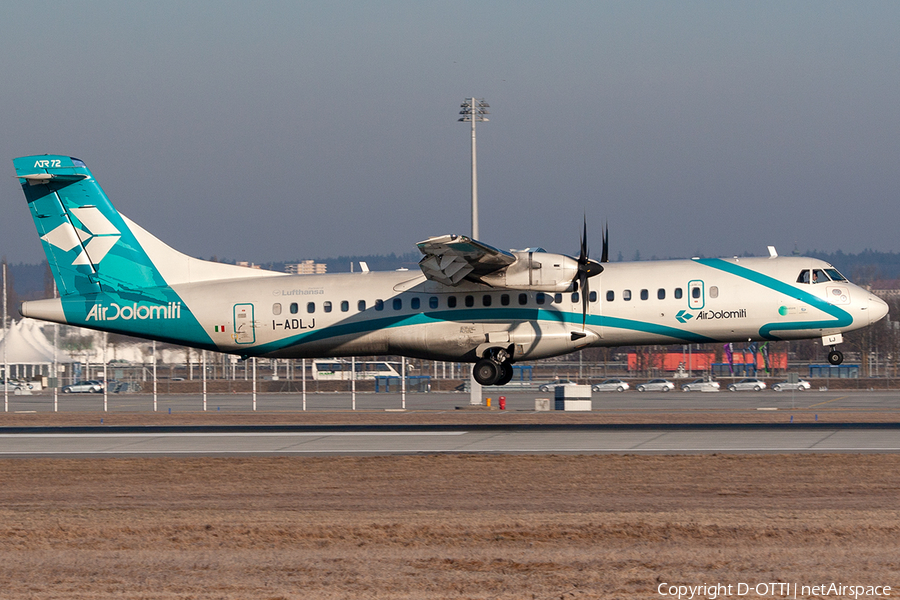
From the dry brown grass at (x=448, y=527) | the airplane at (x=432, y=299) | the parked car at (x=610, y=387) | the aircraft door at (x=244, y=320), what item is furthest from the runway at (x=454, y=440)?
the parked car at (x=610, y=387)

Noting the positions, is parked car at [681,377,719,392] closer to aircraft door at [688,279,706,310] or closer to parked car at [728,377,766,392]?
parked car at [728,377,766,392]

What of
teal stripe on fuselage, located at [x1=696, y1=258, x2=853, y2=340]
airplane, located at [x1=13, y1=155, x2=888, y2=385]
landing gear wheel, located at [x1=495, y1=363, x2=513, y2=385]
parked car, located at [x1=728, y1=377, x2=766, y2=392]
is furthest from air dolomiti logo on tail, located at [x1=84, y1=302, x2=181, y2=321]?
parked car, located at [x1=728, y1=377, x2=766, y2=392]

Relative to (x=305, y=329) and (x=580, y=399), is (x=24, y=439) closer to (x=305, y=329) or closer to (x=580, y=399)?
(x=305, y=329)

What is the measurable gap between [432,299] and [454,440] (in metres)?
5.36

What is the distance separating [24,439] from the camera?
3064 cm

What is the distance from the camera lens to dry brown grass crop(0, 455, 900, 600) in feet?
40.5

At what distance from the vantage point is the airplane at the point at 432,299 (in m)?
30.2

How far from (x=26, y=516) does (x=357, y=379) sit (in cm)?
6941

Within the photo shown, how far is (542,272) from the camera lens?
29688 mm

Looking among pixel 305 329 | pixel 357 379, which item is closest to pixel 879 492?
pixel 305 329

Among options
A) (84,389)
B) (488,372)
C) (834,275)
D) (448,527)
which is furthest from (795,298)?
(84,389)

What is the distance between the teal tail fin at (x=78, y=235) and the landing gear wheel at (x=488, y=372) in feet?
37.2

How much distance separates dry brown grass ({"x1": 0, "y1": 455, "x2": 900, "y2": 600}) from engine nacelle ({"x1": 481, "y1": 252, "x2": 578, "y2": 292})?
7.53 meters

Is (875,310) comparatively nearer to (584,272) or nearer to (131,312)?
(584,272)
